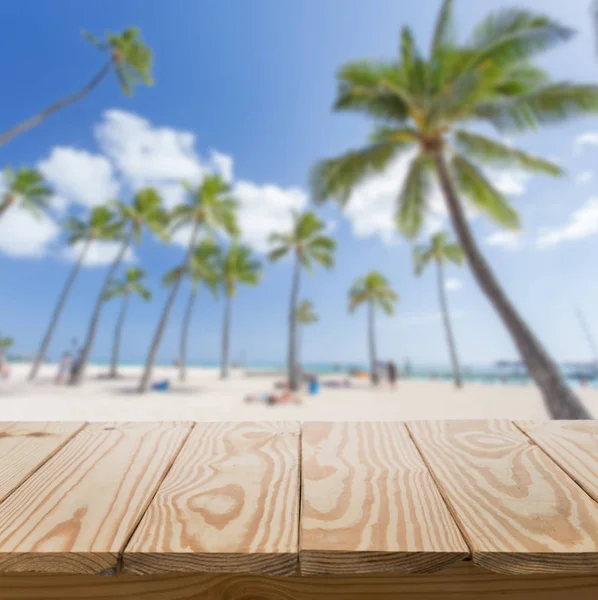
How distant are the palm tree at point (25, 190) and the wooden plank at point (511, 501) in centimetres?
2457

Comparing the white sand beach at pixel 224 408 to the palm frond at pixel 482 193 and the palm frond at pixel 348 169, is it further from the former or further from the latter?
the palm frond at pixel 348 169


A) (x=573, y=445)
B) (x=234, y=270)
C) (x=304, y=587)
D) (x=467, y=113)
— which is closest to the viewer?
(x=304, y=587)

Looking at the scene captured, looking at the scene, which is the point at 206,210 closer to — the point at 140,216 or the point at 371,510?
the point at 140,216

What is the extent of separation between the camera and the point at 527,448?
0.85 metres

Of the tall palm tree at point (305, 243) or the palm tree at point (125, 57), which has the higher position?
the palm tree at point (125, 57)

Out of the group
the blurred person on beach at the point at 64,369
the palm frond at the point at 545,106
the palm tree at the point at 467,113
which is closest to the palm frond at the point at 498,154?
the palm tree at the point at 467,113

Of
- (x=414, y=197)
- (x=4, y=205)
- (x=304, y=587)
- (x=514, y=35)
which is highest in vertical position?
(x=4, y=205)

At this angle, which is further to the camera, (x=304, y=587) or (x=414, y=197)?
(x=414, y=197)

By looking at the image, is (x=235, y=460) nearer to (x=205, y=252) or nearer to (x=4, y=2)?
(x=4, y=2)

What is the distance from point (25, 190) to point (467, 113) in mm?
22047

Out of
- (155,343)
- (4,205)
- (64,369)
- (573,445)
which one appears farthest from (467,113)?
(4,205)

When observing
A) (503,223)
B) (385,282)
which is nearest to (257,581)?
(503,223)

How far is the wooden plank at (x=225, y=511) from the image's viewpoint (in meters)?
0.53

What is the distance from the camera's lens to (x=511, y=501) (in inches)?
25.7
